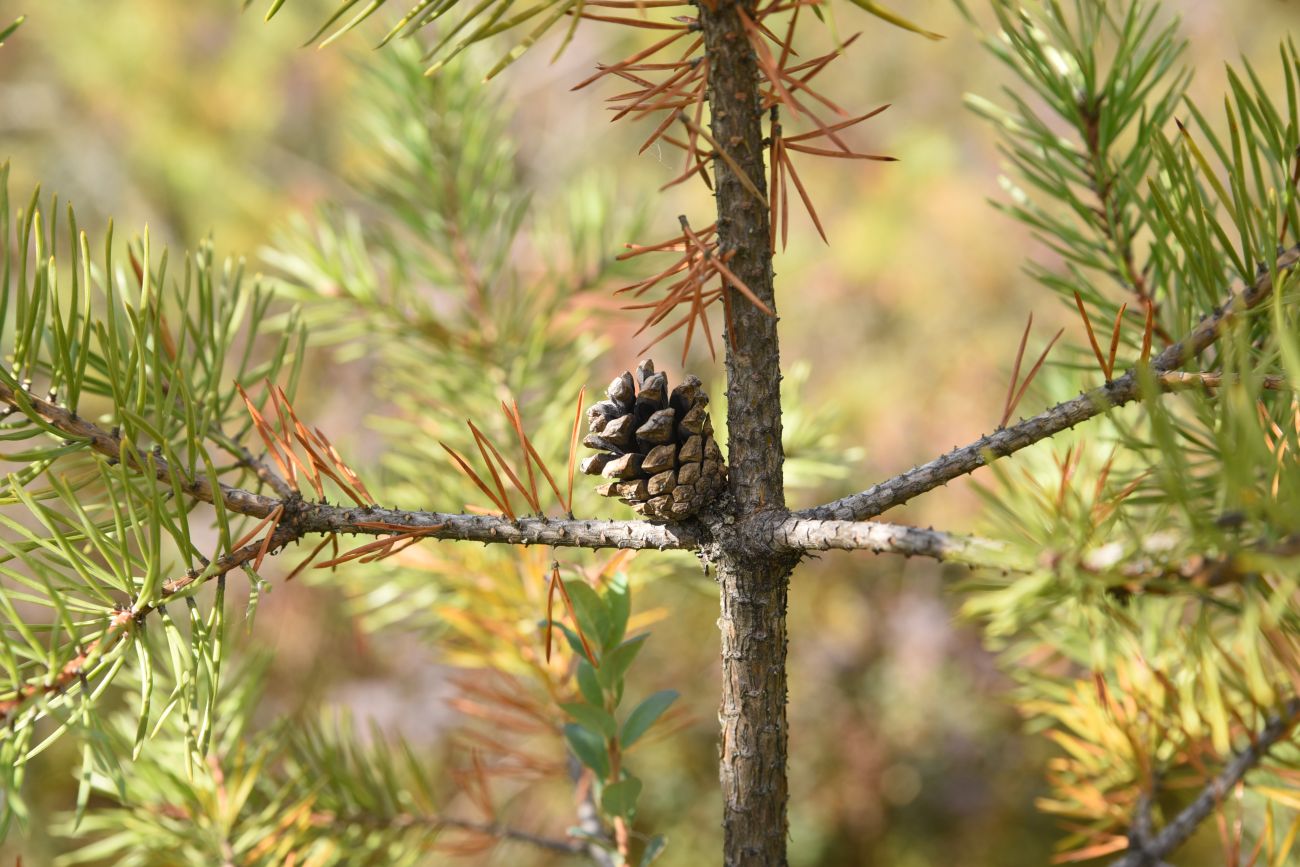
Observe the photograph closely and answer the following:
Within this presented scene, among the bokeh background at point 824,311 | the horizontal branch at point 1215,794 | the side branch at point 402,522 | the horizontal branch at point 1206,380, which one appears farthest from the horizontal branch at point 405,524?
the bokeh background at point 824,311

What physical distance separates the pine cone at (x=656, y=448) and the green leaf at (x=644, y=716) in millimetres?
86

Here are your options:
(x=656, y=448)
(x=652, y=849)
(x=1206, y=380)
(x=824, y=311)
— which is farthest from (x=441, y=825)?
(x=824, y=311)

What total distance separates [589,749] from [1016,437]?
189 millimetres

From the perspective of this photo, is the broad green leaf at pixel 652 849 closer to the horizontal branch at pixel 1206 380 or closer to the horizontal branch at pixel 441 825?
the horizontal branch at pixel 441 825

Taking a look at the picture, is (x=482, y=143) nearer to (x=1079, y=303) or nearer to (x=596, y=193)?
(x=596, y=193)

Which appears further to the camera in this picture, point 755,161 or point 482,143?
point 482,143

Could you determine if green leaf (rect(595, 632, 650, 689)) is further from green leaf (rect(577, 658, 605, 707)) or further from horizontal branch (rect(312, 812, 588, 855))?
horizontal branch (rect(312, 812, 588, 855))

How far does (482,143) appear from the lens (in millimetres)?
561

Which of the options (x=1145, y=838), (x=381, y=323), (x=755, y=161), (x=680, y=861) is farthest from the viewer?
(x=680, y=861)

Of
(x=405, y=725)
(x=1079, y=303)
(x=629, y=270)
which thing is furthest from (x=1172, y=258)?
(x=405, y=725)

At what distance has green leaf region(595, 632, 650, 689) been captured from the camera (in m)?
0.32

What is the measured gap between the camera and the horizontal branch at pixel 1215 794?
352 mm

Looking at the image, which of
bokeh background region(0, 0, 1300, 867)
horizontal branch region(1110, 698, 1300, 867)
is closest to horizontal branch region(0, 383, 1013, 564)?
horizontal branch region(1110, 698, 1300, 867)

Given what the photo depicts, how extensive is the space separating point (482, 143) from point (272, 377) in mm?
261
